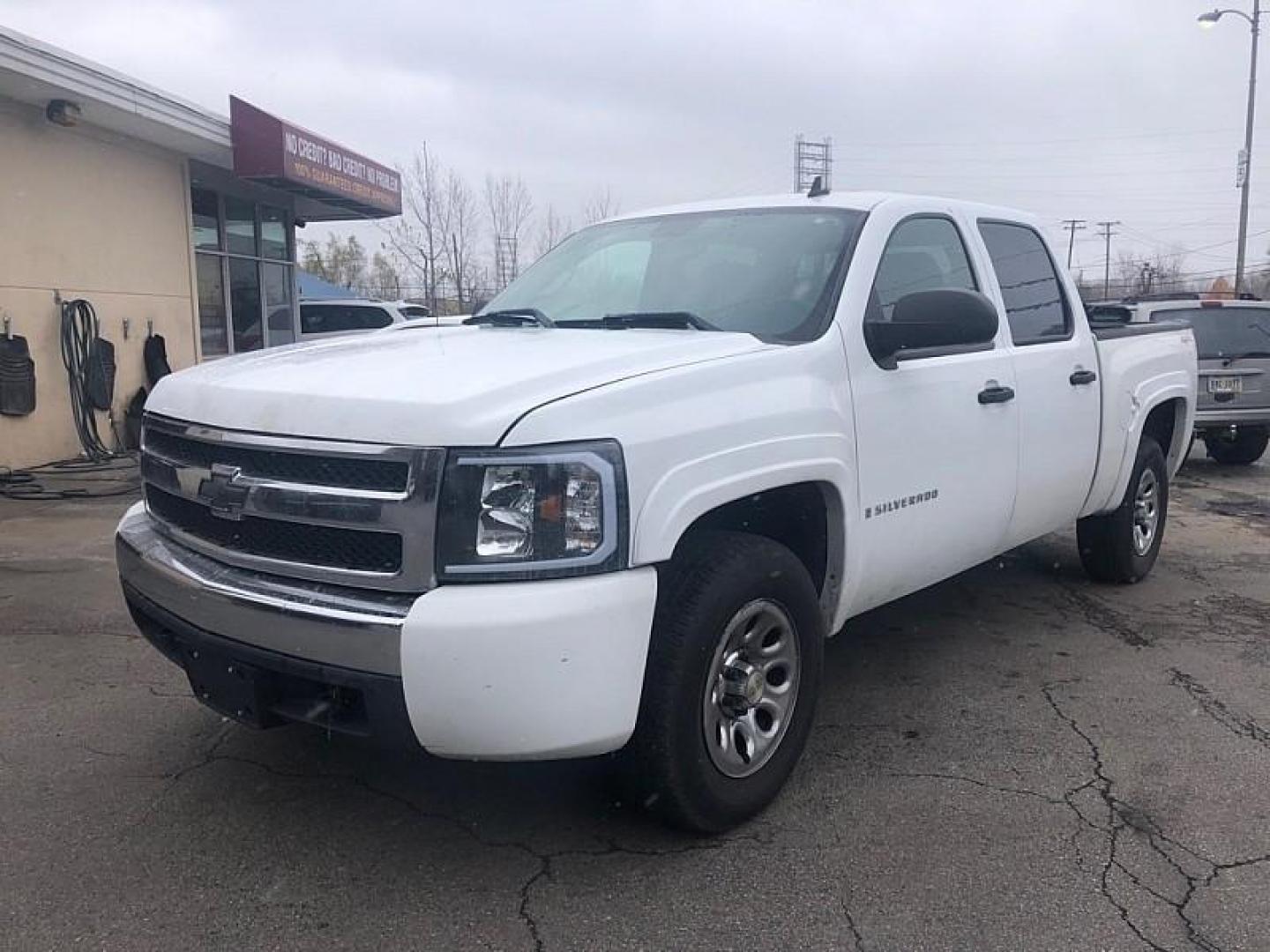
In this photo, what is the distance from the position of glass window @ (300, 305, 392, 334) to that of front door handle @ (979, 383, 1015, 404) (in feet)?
44.0


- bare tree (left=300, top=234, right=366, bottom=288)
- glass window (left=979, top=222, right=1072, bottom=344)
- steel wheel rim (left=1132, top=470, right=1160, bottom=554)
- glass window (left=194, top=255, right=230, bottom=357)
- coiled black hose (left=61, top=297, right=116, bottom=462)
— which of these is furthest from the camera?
bare tree (left=300, top=234, right=366, bottom=288)

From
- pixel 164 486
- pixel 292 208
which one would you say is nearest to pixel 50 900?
pixel 164 486

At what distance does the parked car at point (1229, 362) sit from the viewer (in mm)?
10391

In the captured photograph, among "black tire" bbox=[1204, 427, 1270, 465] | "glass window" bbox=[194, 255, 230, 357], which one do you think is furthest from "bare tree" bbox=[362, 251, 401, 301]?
"black tire" bbox=[1204, 427, 1270, 465]

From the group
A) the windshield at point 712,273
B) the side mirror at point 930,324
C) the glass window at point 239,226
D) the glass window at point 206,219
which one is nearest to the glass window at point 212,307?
the glass window at point 206,219

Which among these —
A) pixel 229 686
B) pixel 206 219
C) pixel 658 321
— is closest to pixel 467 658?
pixel 229 686

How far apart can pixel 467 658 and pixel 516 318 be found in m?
1.93

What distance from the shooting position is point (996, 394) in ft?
14.0

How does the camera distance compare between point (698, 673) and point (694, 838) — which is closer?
point (698, 673)

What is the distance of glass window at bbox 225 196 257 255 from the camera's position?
14.8 m

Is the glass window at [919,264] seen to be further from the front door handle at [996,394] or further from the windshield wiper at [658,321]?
the windshield wiper at [658,321]

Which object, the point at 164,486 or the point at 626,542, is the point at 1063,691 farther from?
the point at 164,486

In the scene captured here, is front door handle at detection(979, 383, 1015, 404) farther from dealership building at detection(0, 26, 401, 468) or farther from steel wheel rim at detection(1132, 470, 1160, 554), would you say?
dealership building at detection(0, 26, 401, 468)

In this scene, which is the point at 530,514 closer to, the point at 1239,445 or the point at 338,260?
the point at 1239,445
